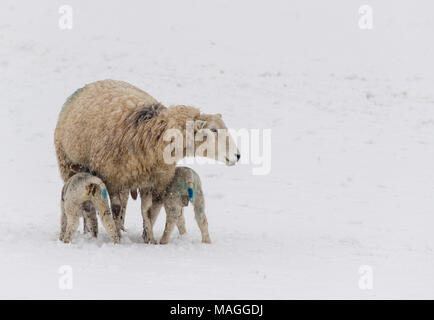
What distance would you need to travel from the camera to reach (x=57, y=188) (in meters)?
14.3

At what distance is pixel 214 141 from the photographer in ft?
30.8

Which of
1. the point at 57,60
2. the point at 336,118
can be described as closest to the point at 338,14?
the point at 336,118

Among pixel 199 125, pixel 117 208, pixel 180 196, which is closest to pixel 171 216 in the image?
pixel 180 196

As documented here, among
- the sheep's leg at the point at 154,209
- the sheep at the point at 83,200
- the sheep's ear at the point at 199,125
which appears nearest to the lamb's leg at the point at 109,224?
the sheep at the point at 83,200

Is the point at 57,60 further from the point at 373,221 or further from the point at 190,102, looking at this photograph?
the point at 373,221

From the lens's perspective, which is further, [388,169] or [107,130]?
[388,169]

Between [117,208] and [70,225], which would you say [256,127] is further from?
[70,225]

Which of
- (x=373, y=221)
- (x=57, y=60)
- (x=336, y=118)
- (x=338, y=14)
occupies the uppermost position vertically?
(x=338, y=14)

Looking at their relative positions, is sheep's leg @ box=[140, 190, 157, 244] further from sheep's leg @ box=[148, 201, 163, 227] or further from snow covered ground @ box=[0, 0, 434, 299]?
snow covered ground @ box=[0, 0, 434, 299]

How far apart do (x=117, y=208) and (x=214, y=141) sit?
1729 mm

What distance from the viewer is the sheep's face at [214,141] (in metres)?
9.38

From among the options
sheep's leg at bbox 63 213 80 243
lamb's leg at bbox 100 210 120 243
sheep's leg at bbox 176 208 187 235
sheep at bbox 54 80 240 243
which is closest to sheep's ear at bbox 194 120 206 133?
sheep at bbox 54 80 240 243

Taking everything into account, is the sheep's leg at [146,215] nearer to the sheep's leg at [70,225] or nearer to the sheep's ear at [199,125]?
the sheep's leg at [70,225]
